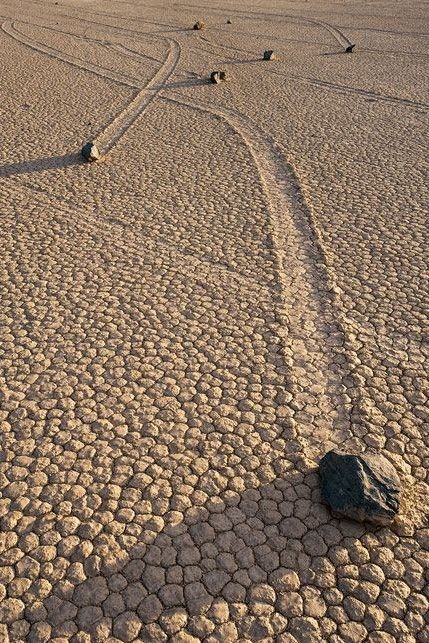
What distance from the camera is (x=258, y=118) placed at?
14094 mm

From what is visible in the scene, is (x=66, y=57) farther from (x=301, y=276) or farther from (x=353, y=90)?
(x=301, y=276)

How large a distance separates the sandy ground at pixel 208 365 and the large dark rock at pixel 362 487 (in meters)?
0.18

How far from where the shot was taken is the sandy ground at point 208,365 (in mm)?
4410

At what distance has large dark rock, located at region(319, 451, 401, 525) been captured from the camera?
4797 millimetres

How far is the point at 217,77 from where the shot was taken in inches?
651

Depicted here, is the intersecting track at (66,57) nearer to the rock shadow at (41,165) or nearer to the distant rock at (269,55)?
the distant rock at (269,55)

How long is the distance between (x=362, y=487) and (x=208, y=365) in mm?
2378

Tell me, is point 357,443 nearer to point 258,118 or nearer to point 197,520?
point 197,520

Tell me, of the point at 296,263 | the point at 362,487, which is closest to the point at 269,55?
the point at 296,263

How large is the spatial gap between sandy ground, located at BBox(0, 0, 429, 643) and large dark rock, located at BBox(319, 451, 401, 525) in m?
0.18

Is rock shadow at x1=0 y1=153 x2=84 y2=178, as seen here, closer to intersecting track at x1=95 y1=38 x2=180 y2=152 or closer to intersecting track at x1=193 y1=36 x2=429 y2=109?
intersecting track at x1=95 y1=38 x2=180 y2=152

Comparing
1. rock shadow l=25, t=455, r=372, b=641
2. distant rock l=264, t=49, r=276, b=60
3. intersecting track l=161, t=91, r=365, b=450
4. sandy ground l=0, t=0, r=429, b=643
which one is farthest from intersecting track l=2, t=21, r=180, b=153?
rock shadow l=25, t=455, r=372, b=641

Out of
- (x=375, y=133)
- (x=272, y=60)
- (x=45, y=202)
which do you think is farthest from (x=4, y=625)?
(x=272, y=60)

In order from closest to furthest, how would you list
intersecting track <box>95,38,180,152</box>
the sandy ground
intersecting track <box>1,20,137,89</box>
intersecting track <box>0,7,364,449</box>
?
the sandy ground, intersecting track <box>0,7,364,449</box>, intersecting track <box>95,38,180,152</box>, intersecting track <box>1,20,137,89</box>
